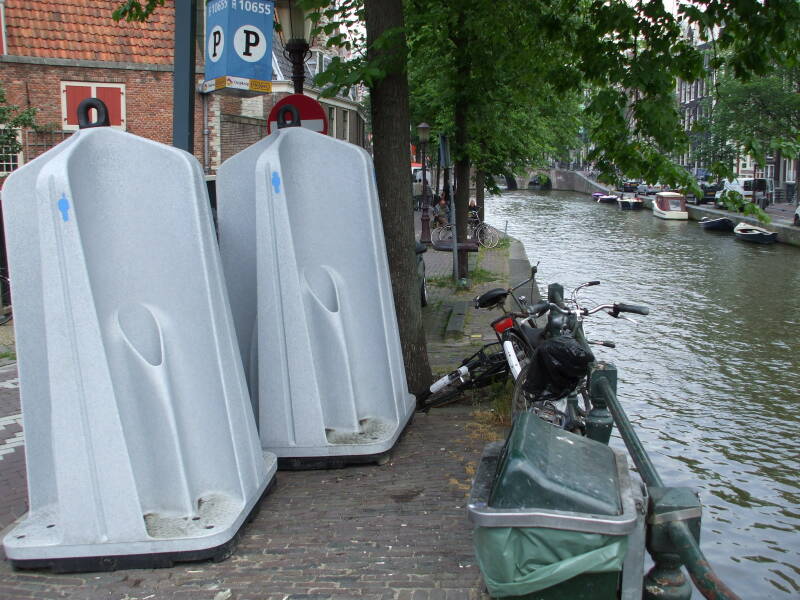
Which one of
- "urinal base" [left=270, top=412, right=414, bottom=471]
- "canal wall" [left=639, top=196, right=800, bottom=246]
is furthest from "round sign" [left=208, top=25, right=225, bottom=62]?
"canal wall" [left=639, top=196, right=800, bottom=246]

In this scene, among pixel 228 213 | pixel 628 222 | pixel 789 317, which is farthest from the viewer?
pixel 628 222

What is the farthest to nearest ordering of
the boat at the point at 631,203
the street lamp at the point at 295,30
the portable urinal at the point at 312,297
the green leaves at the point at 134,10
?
the boat at the point at 631,203, the street lamp at the point at 295,30, the green leaves at the point at 134,10, the portable urinal at the point at 312,297

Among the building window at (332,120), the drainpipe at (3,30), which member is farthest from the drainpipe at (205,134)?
the building window at (332,120)

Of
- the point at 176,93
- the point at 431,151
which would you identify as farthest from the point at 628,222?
the point at 176,93

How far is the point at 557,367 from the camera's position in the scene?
5328mm

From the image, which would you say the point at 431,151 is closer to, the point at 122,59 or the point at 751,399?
the point at 122,59

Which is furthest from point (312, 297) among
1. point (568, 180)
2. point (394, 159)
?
point (568, 180)

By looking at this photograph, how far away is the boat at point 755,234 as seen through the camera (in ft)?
98.6

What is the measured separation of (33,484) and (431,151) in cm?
2645

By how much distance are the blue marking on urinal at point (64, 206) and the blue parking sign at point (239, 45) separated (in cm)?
245

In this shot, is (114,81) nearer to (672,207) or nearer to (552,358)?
(552,358)

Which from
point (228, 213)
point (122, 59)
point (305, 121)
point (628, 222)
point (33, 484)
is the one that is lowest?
point (628, 222)

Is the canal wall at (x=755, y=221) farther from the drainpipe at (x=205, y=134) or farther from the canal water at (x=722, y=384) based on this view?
the drainpipe at (x=205, y=134)

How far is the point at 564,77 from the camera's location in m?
8.02
